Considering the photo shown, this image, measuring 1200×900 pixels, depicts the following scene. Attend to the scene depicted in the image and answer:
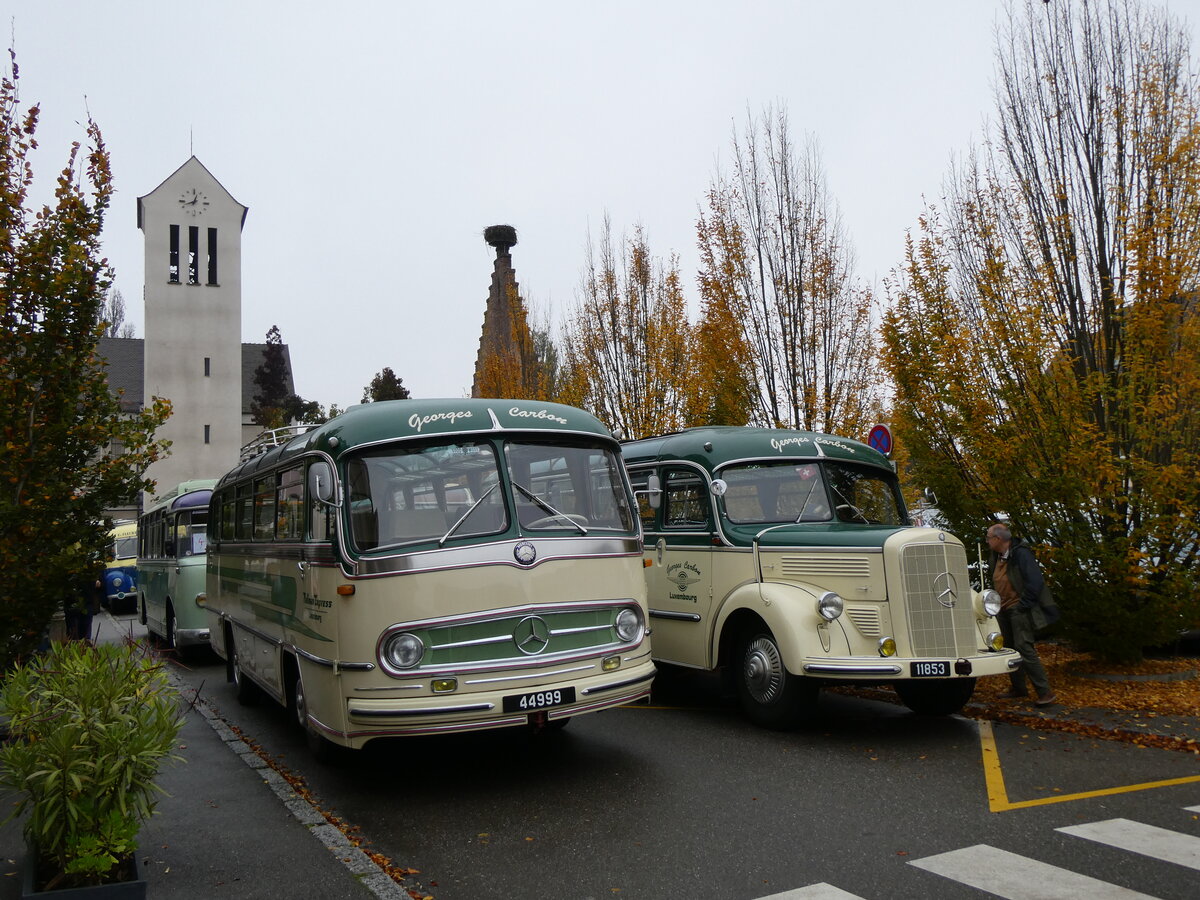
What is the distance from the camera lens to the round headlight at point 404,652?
6.77 metres

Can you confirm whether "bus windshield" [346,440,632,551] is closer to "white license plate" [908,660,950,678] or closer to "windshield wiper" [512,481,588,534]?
"windshield wiper" [512,481,588,534]

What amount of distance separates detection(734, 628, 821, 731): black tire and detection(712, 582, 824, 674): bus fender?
0.15 metres

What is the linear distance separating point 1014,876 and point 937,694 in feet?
14.0

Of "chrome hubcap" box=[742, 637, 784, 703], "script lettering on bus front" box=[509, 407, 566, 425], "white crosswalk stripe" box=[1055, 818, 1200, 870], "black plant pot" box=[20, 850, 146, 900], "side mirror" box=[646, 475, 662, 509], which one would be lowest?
"white crosswalk stripe" box=[1055, 818, 1200, 870]

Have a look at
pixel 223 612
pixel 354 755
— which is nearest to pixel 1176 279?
pixel 354 755

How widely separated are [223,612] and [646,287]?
42.6 feet

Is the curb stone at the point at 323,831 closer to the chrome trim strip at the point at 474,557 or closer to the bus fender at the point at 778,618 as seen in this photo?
the chrome trim strip at the point at 474,557

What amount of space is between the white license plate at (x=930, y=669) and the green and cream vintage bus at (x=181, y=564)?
401 inches

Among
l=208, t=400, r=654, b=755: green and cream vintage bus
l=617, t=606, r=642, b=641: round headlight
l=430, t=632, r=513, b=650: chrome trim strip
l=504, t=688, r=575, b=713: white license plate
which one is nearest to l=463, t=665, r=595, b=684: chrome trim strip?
l=208, t=400, r=654, b=755: green and cream vintage bus

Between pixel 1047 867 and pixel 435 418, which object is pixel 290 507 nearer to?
pixel 435 418

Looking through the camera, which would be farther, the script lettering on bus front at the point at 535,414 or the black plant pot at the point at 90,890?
the script lettering on bus front at the point at 535,414

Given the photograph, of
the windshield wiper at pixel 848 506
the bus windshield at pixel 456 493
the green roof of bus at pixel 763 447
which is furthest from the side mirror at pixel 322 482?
the windshield wiper at pixel 848 506

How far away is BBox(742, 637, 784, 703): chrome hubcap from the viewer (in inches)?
347

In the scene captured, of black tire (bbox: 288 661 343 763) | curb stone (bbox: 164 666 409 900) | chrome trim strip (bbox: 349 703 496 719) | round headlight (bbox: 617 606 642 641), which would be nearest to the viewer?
curb stone (bbox: 164 666 409 900)
